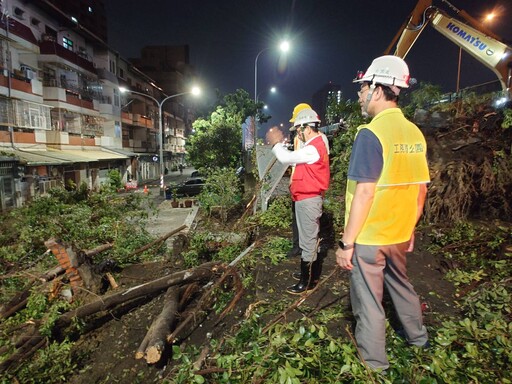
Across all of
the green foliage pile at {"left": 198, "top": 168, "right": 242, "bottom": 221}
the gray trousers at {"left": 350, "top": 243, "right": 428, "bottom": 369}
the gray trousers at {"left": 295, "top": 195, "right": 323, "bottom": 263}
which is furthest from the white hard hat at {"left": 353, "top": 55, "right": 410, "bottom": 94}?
the green foliage pile at {"left": 198, "top": 168, "right": 242, "bottom": 221}

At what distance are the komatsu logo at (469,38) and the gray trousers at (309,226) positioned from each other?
896cm

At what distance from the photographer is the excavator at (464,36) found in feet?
26.7

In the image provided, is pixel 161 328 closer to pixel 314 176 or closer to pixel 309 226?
pixel 309 226

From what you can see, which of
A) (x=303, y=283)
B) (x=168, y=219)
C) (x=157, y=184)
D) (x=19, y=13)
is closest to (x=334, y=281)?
(x=303, y=283)

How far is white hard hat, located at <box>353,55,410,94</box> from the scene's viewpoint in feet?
6.71

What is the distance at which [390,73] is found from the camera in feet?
6.71

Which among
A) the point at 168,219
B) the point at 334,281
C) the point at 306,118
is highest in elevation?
the point at 306,118

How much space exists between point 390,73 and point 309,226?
6.34 ft

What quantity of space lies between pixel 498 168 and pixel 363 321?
5.33 meters

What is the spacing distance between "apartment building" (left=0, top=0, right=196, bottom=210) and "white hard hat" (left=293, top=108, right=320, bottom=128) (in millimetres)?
13467

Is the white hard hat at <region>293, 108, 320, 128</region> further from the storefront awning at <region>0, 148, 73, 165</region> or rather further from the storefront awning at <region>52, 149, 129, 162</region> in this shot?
the storefront awning at <region>52, 149, 129, 162</region>

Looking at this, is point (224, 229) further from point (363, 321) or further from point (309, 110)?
point (363, 321)

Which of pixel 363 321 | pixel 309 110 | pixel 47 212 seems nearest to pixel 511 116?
pixel 309 110

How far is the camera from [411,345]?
2.26m
